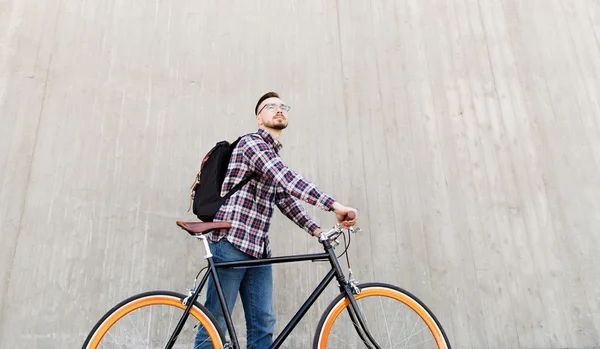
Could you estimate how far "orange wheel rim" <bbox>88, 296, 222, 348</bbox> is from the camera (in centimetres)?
A: 201

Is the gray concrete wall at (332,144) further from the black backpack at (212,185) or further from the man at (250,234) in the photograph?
the black backpack at (212,185)

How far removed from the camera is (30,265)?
10.2ft

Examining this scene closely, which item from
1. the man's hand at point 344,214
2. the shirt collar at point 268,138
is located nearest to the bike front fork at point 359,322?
the man's hand at point 344,214

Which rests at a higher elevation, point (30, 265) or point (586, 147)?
point (586, 147)

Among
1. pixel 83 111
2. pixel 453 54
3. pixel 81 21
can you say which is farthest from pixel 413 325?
pixel 81 21

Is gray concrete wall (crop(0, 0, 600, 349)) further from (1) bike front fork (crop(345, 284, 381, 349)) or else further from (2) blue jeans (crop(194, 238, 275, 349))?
(1) bike front fork (crop(345, 284, 381, 349))

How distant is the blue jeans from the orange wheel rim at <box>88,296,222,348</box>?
6 centimetres

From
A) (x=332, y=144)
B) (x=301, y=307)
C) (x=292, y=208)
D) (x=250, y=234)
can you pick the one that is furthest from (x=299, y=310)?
(x=332, y=144)

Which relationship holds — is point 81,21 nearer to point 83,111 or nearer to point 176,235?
point 83,111

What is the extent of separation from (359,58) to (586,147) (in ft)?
6.76

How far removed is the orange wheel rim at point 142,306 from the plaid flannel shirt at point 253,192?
0.36 m

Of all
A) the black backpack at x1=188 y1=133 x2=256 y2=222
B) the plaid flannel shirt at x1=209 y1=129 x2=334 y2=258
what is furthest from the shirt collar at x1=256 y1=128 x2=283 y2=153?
the black backpack at x1=188 y1=133 x2=256 y2=222

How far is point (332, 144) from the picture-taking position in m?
3.56

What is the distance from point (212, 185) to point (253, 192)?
0.22 metres
